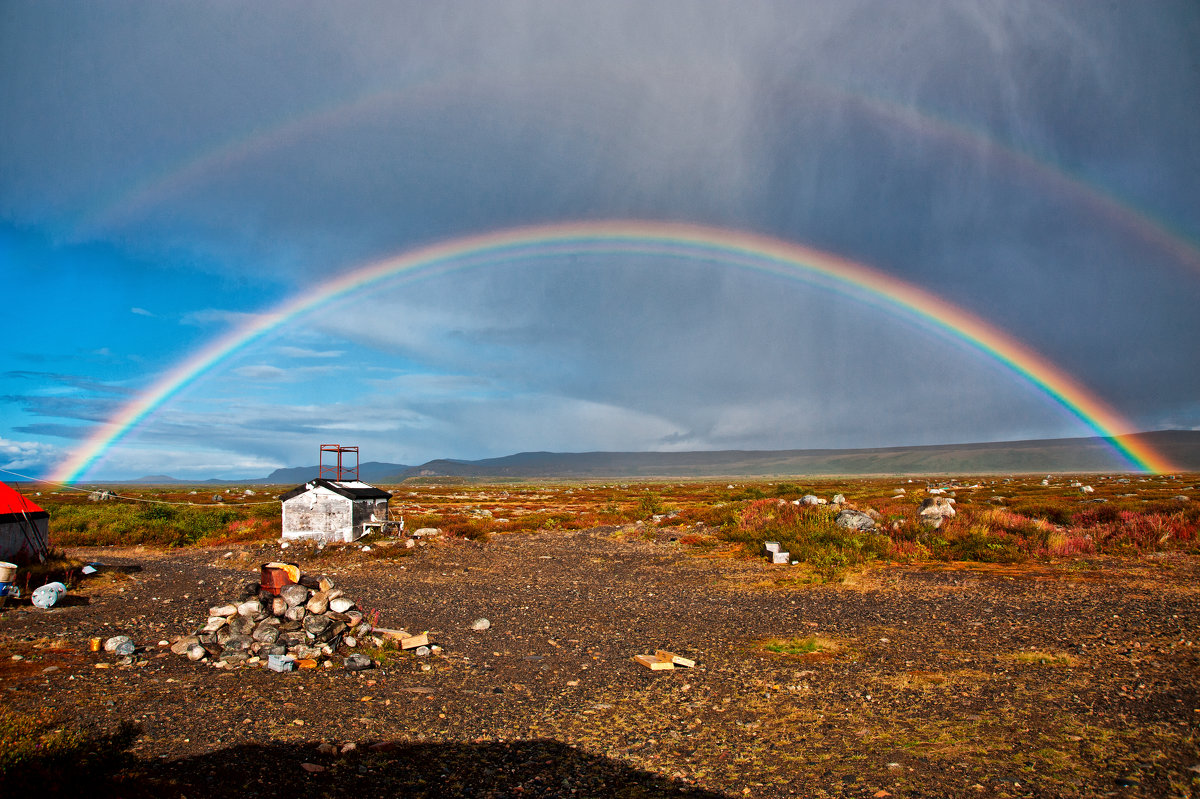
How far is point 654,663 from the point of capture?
10.8 metres

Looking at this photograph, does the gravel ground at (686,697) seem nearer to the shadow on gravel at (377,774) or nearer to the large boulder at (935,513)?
the shadow on gravel at (377,774)

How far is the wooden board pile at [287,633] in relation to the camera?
36.5 ft

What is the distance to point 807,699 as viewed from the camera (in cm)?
916

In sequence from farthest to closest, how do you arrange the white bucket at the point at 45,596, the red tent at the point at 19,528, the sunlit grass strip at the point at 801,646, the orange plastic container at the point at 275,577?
1. the red tent at the point at 19,528
2. the white bucket at the point at 45,596
3. the orange plastic container at the point at 275,577
4. the sunlit grass strip at the point at 801,646

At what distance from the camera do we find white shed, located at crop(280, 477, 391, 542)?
93.0ft

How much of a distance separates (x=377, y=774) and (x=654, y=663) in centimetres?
507

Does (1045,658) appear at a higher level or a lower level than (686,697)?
higher

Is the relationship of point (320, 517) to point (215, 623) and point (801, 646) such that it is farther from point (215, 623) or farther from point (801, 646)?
point (801, 646)

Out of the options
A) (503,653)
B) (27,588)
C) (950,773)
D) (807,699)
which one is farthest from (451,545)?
(950,773)

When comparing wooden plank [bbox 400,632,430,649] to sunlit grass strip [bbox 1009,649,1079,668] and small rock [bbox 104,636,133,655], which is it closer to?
small rock [bbox 104,636,133,655]

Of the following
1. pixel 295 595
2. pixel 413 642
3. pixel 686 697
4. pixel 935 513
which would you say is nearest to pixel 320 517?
pixel 295 595

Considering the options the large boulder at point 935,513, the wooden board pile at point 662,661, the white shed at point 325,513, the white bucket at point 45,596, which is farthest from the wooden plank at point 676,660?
the white shed at point 325,513

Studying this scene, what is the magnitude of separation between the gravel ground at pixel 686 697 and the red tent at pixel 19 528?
5.85m

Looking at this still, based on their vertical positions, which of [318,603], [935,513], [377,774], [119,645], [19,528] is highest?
[19,528]
